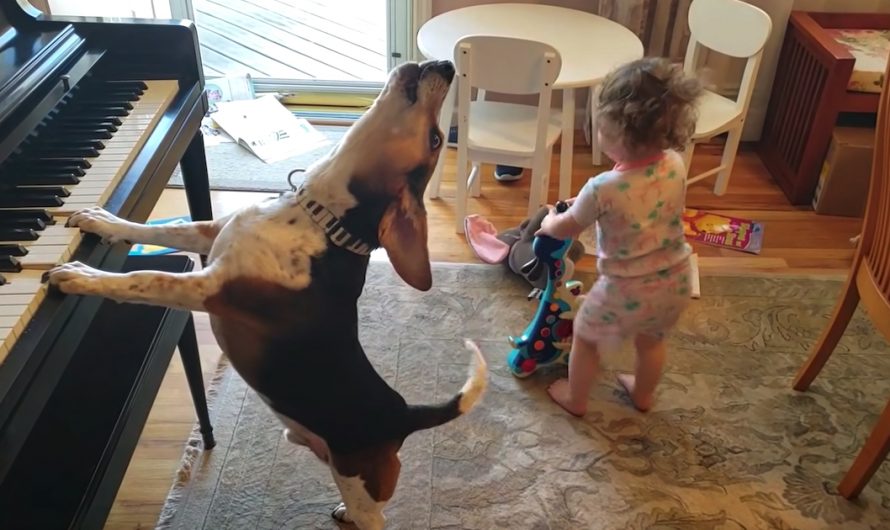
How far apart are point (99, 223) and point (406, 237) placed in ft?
1.50

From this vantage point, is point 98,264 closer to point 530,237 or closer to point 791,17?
point 530,237

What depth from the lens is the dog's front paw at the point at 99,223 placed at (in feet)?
3.92

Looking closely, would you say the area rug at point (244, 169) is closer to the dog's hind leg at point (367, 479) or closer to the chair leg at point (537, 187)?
the chair leg at point (537, 187)

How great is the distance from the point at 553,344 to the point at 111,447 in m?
1.14

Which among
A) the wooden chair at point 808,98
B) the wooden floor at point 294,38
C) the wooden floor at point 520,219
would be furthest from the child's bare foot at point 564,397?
the wooden floor at point 294,38

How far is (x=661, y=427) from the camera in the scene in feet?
6.70

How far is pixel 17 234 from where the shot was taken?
3.83 feet

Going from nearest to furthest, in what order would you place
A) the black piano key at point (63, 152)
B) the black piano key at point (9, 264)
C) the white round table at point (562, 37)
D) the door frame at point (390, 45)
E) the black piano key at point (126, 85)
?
the black piano key at point (9, 264) → the black piano key at point (63, 152) → the black piano key at point (126, 85) → the white round table at point (562, 37) → the door frame at point (390, 45)

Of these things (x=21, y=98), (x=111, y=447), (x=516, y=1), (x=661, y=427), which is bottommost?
(x=661, y=427)

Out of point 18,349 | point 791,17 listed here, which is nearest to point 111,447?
point 18,349

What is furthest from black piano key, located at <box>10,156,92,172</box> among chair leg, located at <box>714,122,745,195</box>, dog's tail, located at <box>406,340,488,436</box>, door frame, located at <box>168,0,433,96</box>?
chair leg, located at <box>714,122,745,195</box>

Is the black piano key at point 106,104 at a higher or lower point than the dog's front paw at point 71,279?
higher

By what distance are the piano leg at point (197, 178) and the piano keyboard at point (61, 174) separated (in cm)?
20

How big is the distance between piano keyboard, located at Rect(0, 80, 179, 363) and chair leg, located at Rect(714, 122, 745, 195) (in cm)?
208
